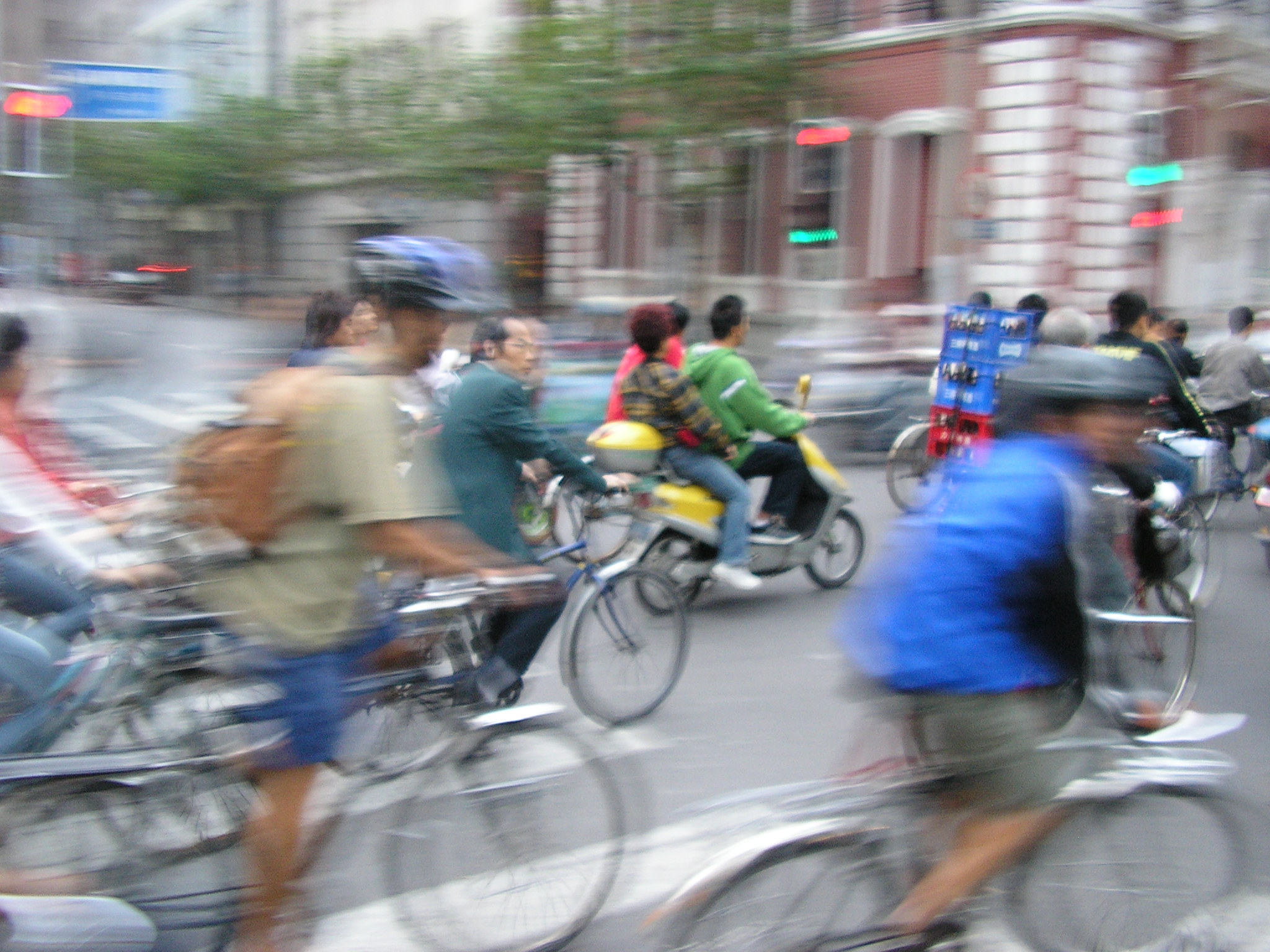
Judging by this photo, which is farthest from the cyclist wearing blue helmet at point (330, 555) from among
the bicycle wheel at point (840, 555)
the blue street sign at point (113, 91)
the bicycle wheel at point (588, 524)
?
the blue street sign at point (113, 91)

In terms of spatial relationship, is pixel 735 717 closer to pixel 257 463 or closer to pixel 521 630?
pixel 521 630

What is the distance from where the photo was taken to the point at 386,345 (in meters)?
3.19

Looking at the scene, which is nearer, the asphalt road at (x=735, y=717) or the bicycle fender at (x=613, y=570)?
the asphalt road at (x=735, y=717)

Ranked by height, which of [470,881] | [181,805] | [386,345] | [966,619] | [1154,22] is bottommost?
[470,881]

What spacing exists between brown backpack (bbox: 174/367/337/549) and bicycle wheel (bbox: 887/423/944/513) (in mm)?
7874

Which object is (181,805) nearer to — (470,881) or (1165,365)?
(470,881)

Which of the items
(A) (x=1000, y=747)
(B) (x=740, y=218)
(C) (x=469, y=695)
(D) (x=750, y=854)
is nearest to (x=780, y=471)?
(C) (x=469, y=695)

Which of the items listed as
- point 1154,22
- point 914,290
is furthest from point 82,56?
point 1154,22

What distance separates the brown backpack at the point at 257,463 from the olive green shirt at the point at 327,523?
25mm

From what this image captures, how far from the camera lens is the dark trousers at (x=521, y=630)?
4516mm

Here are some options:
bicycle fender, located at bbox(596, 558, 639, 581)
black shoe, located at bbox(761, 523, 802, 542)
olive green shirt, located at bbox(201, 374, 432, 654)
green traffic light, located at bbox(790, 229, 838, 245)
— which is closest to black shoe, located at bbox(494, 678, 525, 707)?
bicycle fender, located at bbox(596, 558, 639, 581)

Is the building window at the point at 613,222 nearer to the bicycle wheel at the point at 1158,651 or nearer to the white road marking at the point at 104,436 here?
the white road marking at the point at 104,436

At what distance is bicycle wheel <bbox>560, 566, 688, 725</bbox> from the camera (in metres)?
5.36

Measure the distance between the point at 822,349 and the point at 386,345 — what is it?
10.6m
